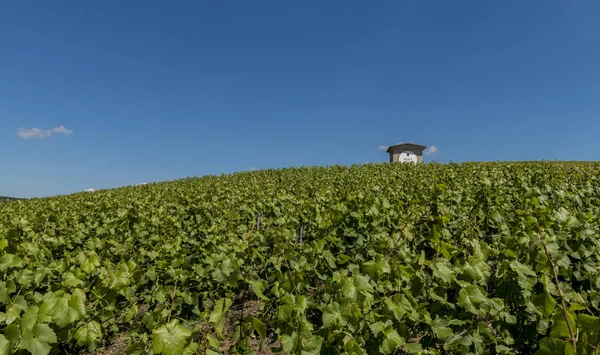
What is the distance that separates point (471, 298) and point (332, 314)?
88 cm

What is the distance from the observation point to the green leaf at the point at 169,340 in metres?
1.76

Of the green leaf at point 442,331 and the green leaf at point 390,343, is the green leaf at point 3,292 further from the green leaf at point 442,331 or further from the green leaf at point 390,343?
the green leaf at point 442,331

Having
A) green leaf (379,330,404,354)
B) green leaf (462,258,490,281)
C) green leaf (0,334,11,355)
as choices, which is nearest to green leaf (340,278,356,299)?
green leaf (379,330,404,354)

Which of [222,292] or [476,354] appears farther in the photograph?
[222,292]

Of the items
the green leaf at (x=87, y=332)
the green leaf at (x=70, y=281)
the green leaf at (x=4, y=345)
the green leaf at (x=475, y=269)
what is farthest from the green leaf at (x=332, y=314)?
the green leaf at (x=70, y=281)

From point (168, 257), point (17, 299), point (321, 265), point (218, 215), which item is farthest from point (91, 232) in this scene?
point (321, 265)

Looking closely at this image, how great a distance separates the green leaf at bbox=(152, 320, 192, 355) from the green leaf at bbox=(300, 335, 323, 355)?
0.62 m

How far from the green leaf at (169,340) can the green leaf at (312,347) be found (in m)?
0.62

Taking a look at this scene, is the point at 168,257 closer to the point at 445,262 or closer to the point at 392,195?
the point at 445,262

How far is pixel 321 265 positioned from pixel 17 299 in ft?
8.75

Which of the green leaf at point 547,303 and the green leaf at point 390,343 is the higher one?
the green leaf at point 547,303

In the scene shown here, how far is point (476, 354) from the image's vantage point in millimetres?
2357

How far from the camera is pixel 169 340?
5.89ft

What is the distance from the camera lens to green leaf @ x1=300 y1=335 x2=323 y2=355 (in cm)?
196
